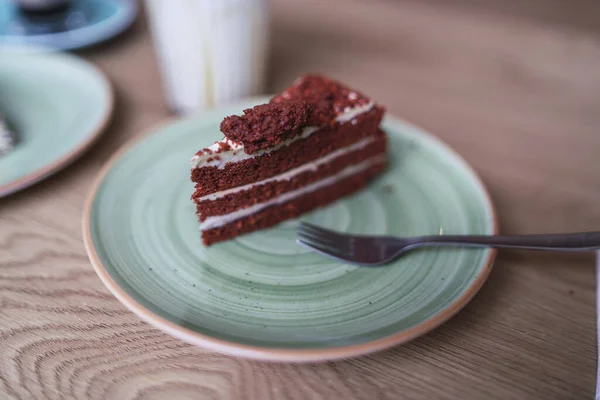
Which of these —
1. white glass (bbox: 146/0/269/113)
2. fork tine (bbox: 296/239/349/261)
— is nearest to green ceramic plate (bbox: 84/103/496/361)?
fork tine (bbox: 296/239/349/261)

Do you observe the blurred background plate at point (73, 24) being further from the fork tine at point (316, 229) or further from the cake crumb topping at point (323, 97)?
the fork tine at point (316, 229)

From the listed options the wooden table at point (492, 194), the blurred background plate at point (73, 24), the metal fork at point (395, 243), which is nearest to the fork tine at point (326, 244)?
the metal fork at point (395, 243)

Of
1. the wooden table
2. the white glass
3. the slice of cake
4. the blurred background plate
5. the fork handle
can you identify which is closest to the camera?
the wooden table

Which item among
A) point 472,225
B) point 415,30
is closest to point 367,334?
point 472,225

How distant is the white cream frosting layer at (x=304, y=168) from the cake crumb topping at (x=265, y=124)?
4.9 inches

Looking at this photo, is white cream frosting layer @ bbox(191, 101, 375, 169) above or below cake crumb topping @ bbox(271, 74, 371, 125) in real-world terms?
below

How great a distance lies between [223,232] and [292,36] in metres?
1.17

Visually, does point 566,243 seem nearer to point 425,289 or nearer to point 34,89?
point 425,289

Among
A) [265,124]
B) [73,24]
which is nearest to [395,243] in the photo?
[265,124]

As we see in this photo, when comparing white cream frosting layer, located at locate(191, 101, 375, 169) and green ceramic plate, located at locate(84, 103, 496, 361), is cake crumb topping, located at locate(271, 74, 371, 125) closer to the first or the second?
white cream frosting layer, located at locate(191, 101, 375, 169)

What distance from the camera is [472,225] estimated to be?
1191 millimetres

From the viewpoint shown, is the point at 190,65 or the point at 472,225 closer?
the point at 472,225

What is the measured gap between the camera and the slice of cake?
114 centimetres

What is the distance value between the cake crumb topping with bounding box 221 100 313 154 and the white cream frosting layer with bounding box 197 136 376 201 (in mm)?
126
